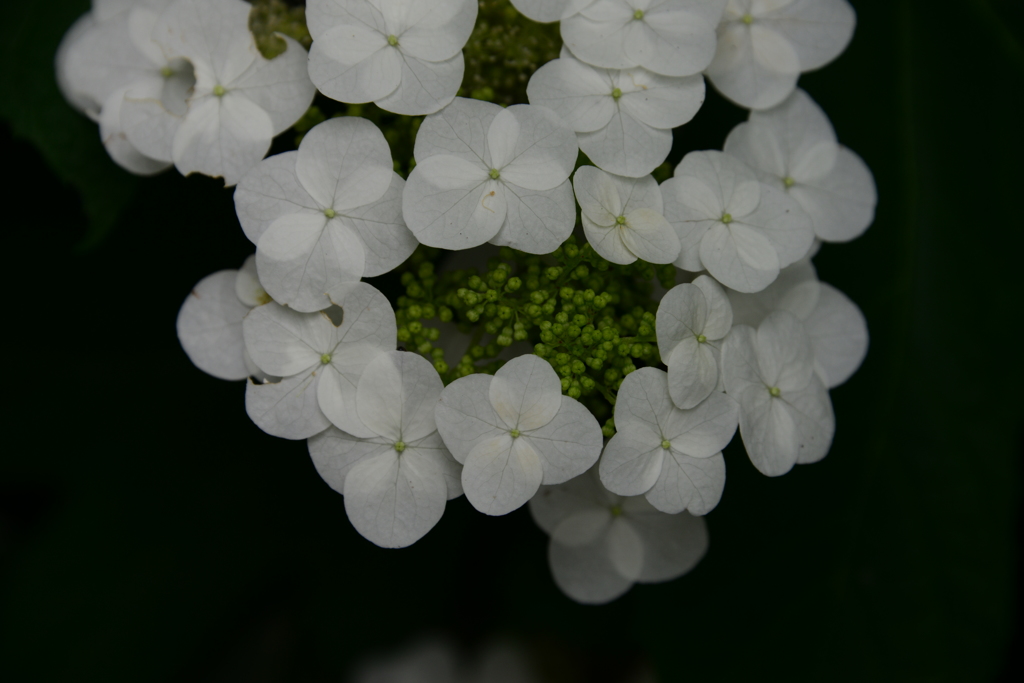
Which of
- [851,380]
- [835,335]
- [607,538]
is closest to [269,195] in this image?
[607,538]

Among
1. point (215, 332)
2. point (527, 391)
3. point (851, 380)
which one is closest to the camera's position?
point (527, 391)

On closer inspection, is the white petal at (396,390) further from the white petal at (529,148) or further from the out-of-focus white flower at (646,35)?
the out-of-focus white flower at (646,35)

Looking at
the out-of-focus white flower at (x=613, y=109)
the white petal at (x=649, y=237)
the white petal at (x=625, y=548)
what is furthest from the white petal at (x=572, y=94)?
the white petal at (x=625, y=548)

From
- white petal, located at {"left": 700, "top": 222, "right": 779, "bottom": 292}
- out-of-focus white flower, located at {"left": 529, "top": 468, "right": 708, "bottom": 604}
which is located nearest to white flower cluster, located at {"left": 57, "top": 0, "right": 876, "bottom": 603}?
white petal, located at {"left": 700, "top": 222, "right": 779, "bottom": 292}

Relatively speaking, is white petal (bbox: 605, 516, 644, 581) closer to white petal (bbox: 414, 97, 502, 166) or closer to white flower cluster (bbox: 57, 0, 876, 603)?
white flower cluster (bbox: 57, 0, 876, 603)

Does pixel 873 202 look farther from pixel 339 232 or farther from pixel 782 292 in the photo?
pixel 339 232

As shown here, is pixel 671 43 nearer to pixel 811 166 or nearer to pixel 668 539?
pixel 811 166

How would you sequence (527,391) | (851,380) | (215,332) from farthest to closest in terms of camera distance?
1. (851,380)
2. (215,332)
3. (527,391)
